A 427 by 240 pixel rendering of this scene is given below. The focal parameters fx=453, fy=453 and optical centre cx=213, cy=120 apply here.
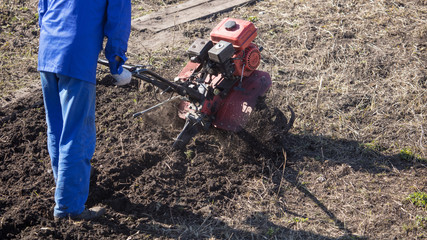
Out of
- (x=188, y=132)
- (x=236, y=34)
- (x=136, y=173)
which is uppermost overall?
(x=236, y=34)

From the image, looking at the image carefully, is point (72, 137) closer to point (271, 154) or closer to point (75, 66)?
point (75, 66)

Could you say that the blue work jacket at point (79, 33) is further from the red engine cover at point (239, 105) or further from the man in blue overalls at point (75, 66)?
the red engine cover at point (239, 105)

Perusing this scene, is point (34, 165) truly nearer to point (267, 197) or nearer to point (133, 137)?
point (133, 137)

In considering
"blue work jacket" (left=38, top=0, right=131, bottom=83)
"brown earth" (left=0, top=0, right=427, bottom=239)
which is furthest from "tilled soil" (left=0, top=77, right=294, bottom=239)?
"blue work jacket" (left=38, top=0, right=131, bottom=83)

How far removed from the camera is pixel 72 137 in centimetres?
349

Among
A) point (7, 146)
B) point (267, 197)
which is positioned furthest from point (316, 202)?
point (7, 146)

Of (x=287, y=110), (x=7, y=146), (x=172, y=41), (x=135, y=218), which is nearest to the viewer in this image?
(x=135, y=218)

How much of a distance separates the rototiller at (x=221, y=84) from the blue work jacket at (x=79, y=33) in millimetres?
826

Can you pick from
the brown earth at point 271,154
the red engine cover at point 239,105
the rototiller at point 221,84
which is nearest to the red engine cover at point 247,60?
the rototiller at point 221,84

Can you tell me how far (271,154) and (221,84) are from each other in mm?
864

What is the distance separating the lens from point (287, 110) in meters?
5.25

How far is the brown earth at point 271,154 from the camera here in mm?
3840

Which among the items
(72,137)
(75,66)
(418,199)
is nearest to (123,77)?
(75,66)

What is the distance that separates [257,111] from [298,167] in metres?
0.69
